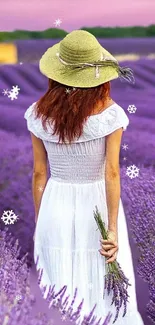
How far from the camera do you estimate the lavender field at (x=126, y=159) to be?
311cm

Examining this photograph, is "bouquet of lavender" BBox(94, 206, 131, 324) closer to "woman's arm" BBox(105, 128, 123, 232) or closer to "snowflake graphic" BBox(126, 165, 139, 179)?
"woman's arm" BBox(105, 128, 123, 232)

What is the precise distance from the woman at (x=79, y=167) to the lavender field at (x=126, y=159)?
0.67m

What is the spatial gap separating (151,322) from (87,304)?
825 millimetres

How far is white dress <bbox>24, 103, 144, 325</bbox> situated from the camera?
2287 millimetres

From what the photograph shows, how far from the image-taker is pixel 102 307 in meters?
2.43

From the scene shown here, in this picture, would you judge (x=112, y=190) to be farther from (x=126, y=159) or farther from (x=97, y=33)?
(x=97, y=33)

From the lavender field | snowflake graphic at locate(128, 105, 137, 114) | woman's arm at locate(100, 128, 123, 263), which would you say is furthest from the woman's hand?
snowflake graphic at locate(128, 105, 137, 114)

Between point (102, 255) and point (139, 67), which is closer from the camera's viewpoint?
point (102, 255)

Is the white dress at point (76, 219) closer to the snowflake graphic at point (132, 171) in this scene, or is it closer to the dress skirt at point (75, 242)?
the dress skirt at point (75, 242)

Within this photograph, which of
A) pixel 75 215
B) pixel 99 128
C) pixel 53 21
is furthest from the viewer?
pixel 53 21

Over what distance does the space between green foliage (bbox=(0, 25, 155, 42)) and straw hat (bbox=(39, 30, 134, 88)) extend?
74 cm

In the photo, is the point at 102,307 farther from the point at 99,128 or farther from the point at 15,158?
the point at 15,158

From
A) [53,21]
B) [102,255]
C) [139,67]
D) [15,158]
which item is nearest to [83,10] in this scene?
[53,21]

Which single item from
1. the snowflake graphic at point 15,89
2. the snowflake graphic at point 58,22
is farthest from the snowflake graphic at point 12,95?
the snowflake graphic at point 58,22
